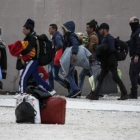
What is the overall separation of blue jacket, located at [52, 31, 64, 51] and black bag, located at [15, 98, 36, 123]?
675 cm

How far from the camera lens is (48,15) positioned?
66.5 feet

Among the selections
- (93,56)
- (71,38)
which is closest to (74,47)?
(71,38)

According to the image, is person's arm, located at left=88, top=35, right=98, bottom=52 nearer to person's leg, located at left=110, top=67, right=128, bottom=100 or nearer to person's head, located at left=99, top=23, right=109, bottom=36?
person's head, located at left=99, top=23, right=109, bottom=36

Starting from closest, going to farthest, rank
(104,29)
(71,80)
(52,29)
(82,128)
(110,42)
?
(82,128)
(110,42)
(104,29)
(71,80)
(52,29)

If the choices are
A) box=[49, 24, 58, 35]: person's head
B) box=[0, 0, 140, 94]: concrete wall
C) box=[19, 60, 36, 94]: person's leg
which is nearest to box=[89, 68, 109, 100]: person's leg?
box=[49, 24, 58, 35]: person's head

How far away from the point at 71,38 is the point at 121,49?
1130 millimetres

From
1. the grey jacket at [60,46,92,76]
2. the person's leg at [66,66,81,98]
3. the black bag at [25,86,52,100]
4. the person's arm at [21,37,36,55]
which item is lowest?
the person's leg at [66,66,81,98]

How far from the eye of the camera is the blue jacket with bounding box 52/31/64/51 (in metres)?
18.2

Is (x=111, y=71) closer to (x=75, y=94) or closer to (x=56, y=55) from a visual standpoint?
(x=75, y=94)

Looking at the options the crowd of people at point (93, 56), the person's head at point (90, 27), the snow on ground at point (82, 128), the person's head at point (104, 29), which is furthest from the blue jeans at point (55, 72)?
the snow on ground at point (82, 128)

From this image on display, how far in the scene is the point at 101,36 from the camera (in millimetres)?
18516

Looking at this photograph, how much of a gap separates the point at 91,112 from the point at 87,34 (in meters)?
4.25

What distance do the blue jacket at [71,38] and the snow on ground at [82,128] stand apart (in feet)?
11.2

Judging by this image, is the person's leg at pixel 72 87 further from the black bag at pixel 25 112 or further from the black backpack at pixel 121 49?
the black bag at pixel 25 112
